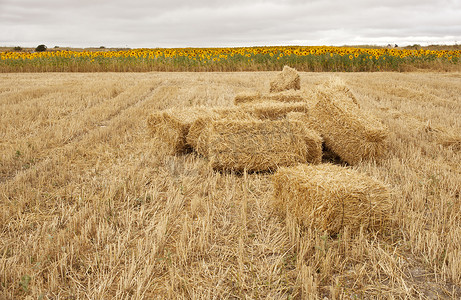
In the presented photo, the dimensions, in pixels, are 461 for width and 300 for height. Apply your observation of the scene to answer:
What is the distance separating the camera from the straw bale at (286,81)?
29.7ft

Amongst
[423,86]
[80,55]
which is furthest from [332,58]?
[80,55]

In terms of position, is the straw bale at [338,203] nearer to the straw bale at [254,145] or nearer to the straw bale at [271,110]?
the straw bale at [254,145]

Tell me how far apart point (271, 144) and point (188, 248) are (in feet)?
7.25

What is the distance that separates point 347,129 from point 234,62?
16290mm

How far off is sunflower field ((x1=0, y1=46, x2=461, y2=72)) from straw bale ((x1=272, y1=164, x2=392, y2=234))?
685 inches

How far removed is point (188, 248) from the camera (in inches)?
109

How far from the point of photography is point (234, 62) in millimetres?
20609

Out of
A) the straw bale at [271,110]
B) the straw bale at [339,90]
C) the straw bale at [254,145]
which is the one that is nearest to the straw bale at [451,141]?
the straw bale at [339,90]

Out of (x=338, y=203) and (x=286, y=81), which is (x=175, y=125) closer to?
(x=338, y=203)

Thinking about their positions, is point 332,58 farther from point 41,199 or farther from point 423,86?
point 41,199

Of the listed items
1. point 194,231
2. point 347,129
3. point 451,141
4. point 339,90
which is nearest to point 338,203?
point 194,231

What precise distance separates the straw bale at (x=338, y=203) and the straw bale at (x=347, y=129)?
171 cm

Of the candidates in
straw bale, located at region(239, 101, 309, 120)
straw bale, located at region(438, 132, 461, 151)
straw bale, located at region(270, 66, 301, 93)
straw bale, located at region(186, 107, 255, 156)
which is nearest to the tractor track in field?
straw bale, located at region(186, 107, 255, 156)

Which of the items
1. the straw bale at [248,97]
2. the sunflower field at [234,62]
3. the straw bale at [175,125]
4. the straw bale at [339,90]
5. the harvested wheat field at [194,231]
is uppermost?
the sunflower field at [234,62]
